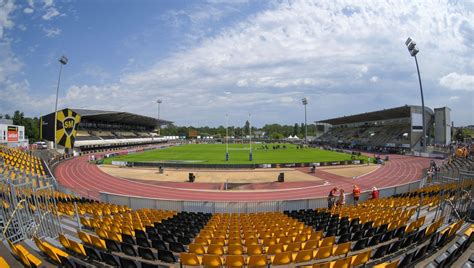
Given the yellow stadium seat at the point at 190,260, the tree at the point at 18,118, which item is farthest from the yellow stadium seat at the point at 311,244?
the tree at the point at 18,118

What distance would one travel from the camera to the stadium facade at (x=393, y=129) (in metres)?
64.1

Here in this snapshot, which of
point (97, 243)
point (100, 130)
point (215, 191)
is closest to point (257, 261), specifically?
point (97, 243)

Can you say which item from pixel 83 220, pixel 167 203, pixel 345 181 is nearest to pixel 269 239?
pixel 83 220

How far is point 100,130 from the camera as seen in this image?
89125mm

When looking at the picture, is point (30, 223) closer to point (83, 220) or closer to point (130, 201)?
point (83, 220)

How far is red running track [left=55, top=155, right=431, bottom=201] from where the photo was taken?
25.3 metres

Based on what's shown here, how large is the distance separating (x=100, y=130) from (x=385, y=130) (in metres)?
88.6

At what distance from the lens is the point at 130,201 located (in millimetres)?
18828

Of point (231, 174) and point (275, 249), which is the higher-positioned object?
point (275, 249)

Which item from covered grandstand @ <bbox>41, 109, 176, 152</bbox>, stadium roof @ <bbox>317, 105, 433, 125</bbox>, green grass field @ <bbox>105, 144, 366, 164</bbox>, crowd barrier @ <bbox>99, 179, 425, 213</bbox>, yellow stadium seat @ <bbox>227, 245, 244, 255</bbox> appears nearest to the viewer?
yellow stadium seat @ <bbox>227, 245, 244, 255</bbox>

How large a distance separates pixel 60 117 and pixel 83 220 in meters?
58.5

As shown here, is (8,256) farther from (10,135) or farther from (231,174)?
→ (10,135)

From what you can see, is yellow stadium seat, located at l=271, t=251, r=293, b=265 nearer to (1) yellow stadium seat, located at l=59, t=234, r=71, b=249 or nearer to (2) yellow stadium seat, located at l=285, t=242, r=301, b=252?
(2) yellow stadium seat, located at l=285, t=242, r=301, b=252

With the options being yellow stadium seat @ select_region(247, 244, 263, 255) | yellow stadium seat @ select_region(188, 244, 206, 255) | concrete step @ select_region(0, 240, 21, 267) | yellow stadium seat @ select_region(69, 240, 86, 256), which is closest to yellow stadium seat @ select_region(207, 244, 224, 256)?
yellow stadium seat @ select_region(188, 244, 206, 255)
